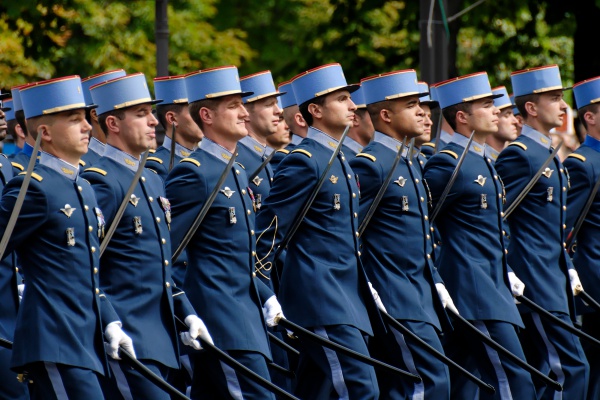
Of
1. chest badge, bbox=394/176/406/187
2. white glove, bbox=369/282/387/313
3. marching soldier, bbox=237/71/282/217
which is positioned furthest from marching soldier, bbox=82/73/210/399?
marching soldier, bbox=237/71/282/217

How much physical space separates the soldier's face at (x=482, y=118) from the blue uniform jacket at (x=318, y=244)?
1576 millimetres

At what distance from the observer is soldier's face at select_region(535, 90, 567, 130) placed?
10.4m

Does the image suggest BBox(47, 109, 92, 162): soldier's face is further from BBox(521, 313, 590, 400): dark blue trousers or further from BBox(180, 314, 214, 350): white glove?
BBox(521, 313, 590, 400): dark blue trousers

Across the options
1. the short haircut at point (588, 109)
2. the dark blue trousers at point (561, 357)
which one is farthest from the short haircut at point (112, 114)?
the short haircut at point (588, 109)

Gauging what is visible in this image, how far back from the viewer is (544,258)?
9891mm

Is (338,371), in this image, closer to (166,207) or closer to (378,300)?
(378,300)

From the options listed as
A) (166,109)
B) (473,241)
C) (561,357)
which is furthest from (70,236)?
(561,357)

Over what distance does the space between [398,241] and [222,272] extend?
134 centimetres

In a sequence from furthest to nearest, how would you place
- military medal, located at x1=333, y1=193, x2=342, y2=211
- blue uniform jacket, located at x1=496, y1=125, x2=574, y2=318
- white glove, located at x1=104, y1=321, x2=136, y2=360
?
blue uniform jacket, located at x1=496, y1=125, x2=574, y2=318 < military medal, located at x1=333, y1=193, x2=342, y2=211 < white glove, located at x1=104, y1=321, x2=136, y2=360

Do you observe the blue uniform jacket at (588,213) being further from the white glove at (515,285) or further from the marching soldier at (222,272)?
the marching soldier at (222,272)

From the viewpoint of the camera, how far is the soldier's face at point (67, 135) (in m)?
6.99

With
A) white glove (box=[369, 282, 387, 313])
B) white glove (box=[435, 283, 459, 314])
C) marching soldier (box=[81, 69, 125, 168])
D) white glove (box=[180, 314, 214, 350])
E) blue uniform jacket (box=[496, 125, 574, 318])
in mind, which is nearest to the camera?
white glove (box=[180, 314, 214, 350])

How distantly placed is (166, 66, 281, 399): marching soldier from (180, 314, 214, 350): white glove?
198 mm

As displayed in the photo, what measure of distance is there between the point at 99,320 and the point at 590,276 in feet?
15.4
